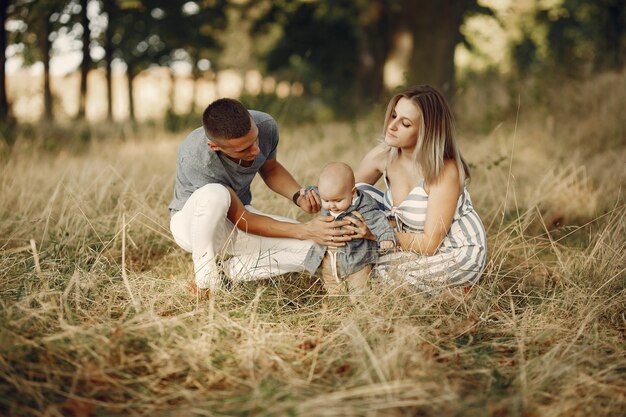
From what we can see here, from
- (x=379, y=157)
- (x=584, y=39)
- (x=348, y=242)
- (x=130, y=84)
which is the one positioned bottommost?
(x=130, y=84)

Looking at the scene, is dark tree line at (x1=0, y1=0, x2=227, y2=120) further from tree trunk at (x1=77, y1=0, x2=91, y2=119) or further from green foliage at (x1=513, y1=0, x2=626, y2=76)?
green foliage at (x1=513, y1=0, x2=626, y2=76)

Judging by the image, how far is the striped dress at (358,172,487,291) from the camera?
3074 mm

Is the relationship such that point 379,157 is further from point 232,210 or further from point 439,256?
point 232,210

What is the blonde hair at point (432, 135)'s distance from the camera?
10.2 feet

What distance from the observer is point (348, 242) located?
10.1 ft

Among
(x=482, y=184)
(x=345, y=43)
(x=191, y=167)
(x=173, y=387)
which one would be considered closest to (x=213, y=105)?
(x=191, y=167)

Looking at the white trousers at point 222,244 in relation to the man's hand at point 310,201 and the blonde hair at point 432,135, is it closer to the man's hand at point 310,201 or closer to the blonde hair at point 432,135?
the man's hand at point 310,201

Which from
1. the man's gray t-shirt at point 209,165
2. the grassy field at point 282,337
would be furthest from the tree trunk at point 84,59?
the man's gray t-shirt at point 209,165

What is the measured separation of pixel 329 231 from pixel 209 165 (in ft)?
2.63

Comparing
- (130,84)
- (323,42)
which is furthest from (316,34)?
(130,84)

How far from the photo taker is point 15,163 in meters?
5.97

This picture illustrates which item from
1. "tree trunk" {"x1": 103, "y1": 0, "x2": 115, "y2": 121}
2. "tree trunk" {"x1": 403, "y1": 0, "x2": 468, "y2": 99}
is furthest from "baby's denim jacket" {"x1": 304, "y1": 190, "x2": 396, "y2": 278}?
"tree trunk" {"x1": 103, "y1": 0, "x2": 115, "y2": 121}

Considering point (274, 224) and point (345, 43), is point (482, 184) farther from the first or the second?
point (345, 43)

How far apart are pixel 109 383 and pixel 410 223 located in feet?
6.14
